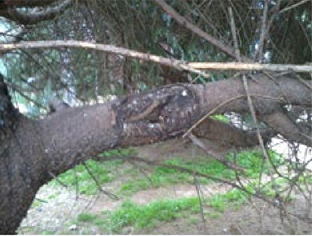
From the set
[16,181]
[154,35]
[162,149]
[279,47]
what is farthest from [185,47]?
[162,149]

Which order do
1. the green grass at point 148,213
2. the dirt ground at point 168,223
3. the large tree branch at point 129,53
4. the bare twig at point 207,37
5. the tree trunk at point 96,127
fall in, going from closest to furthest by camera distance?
the large tree branch at point 129,53 → the tree trunk at point 96,127 → the bare twig at point 207,37 → the dirt ground at point 168,223 → the green grass at point 148,213

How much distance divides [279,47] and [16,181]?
149cm

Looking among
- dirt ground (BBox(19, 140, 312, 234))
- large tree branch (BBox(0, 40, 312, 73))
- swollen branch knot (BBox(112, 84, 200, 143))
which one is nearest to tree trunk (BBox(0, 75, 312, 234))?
swollen branch knot (BBox(112, 84, 200, 143))

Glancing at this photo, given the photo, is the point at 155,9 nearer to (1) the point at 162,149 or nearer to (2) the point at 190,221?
A: (2) the point at 190,221

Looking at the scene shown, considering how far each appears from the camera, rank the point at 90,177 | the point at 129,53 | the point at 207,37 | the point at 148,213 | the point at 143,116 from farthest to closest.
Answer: the point at 90,177 < the point at 148,213 < the point at 207,37 < the point at 143,116 < the point at 129,53

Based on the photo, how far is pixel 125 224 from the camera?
3674 millimetres

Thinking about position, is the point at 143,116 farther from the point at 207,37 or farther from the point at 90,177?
the point at 90,177

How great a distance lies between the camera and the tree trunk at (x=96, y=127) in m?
1.43

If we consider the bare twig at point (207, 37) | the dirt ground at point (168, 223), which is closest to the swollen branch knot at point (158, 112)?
the bare twig at point (207, 37)

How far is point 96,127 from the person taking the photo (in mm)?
1455

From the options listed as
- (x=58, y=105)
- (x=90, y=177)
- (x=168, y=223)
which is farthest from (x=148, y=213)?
(x=58, y=105)

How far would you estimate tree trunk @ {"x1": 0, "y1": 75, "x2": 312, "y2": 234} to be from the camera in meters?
1.43

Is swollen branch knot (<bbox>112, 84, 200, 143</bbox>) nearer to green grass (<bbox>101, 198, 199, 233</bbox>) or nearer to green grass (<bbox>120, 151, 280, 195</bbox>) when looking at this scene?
green grass (<bbox>101, 198, 199, 233</bbox>)

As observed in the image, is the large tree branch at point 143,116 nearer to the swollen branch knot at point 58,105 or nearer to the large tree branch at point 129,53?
the swollen branch knot at point 58,105
